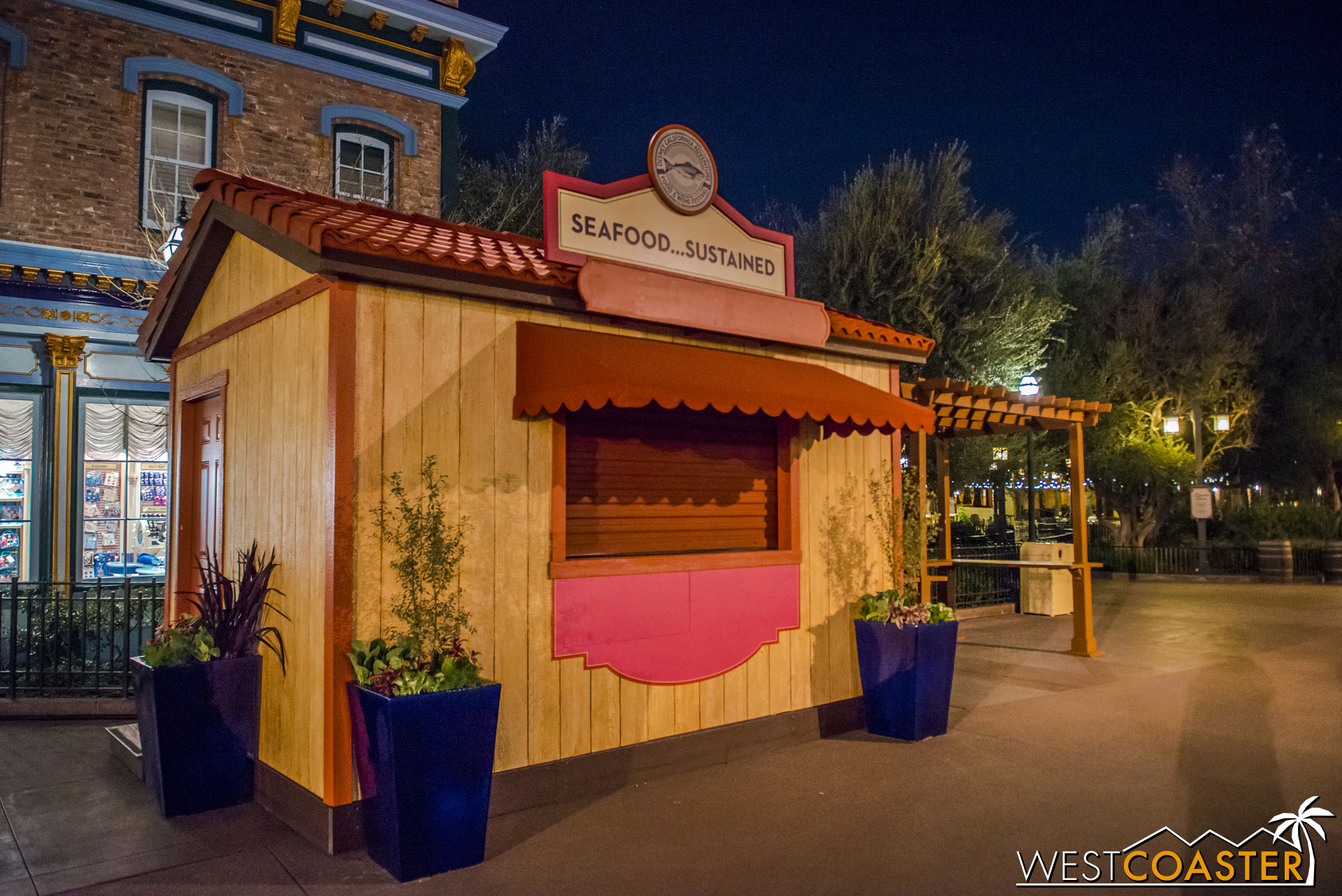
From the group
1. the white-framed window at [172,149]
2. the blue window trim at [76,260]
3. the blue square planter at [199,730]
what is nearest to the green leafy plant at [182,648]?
the blue square planter at [199,730]

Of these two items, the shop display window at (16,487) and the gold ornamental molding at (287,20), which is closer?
the shop display window at (16,487)

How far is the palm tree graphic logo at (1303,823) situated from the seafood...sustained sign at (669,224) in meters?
4.54

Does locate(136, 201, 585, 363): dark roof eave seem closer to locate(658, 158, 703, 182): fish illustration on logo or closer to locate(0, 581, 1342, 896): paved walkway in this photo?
locate(658, 158, 703, 182): fish illustration on logo

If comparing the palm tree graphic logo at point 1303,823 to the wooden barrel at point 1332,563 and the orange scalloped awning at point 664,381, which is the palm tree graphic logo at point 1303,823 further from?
the wooden barrel at point 1332,563

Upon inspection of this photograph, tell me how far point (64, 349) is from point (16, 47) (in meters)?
4.05

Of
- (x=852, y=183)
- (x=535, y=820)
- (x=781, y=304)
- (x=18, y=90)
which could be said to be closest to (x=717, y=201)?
(x=781, y=304)

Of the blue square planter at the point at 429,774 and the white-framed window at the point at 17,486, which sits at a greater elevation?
the white-framed window at the point at 17,486

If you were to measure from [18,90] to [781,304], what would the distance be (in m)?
11.2

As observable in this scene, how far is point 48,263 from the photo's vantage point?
37.1ft

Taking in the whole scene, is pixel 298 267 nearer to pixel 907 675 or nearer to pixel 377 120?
pixel 907 675

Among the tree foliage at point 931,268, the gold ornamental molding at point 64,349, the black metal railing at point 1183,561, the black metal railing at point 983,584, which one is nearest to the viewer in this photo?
the gold ornamental molding at point 64,349

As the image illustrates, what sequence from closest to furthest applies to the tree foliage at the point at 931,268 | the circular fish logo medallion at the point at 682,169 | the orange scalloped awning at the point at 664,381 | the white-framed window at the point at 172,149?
the orange scalloped awning at the point at 664,381 < the circular fish logo medallion at the point at 682,169 < the white-framed window at the point at 172,149 < the tree foliage at the point at 931,268

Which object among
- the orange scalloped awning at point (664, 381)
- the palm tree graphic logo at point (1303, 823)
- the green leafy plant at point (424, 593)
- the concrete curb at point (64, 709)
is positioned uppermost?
the orange scalloped awning at point (664, 381)

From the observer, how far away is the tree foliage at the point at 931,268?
16797mm
